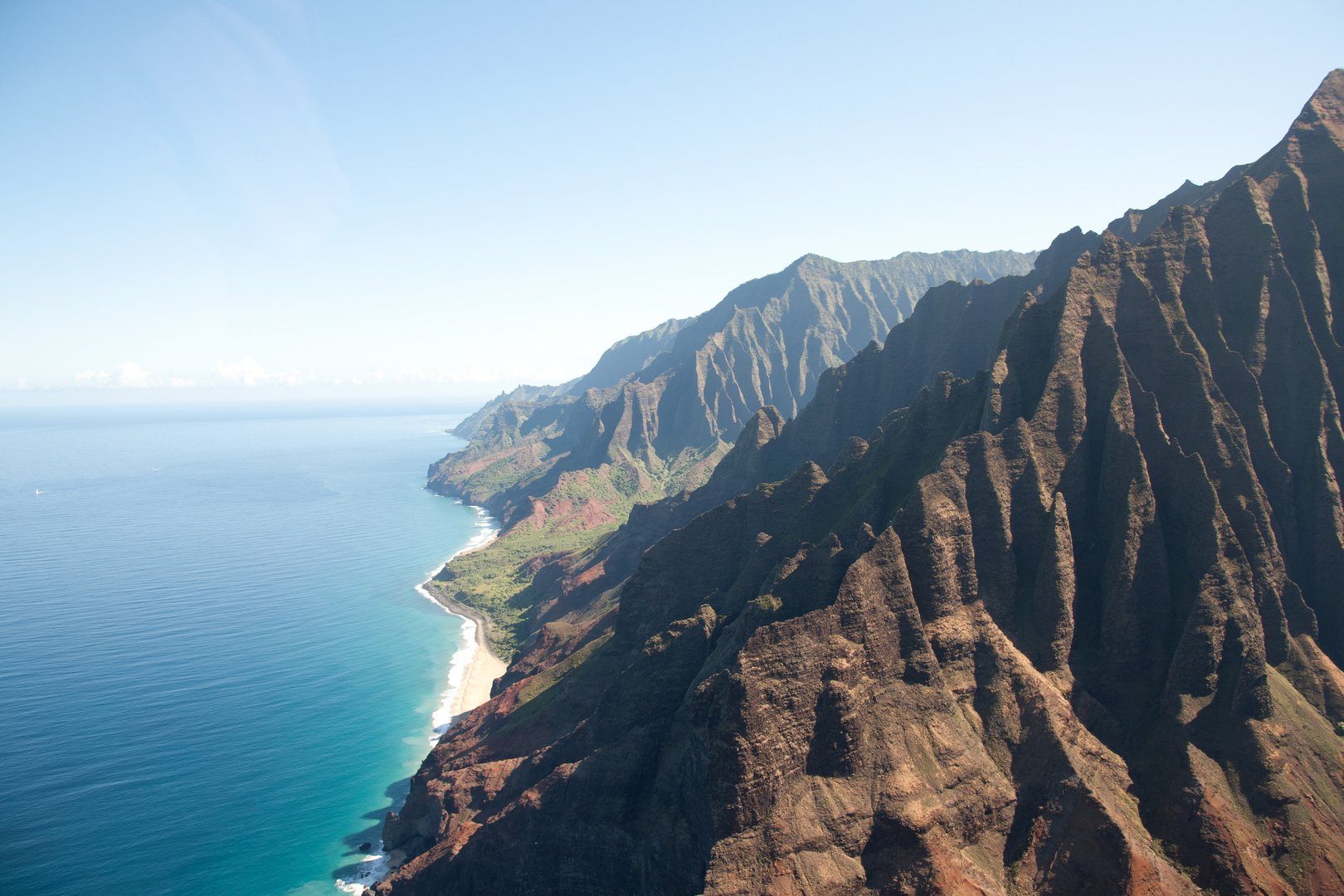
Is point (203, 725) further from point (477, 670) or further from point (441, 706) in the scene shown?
point (477, 670)

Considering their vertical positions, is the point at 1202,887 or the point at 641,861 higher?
the point at 641,861

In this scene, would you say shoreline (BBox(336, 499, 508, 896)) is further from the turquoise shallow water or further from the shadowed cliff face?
the shadowed cliff face

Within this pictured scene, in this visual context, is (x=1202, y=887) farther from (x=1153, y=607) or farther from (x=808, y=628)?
(x=808, y=628)

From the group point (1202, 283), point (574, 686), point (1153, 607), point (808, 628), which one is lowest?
point (574, 686)

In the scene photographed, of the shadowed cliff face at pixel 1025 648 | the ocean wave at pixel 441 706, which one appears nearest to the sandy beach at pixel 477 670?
the ocean wave at pixel 441 706

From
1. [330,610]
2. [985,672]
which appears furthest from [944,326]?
[330,610]

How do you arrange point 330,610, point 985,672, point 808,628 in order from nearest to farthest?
point 808,628 → point 985,672 → point 330,610

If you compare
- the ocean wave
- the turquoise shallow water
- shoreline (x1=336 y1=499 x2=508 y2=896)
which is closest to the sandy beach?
shoreline (x1=336 y1=499 x2=508 y2=896)

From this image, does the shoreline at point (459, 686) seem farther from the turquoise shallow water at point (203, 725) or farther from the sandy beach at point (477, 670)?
the turquoise shallow water at point (203, 725)
